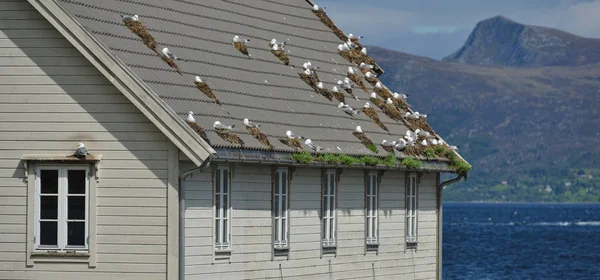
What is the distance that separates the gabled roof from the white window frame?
2.48 ft

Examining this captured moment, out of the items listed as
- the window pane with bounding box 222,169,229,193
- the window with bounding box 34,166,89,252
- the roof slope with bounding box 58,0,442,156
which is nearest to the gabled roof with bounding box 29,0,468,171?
the roof slope with bounding box 58,0,442,156

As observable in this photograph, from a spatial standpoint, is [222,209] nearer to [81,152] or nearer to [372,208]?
[81,152]

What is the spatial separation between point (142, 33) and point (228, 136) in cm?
279

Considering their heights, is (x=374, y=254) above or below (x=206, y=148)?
below

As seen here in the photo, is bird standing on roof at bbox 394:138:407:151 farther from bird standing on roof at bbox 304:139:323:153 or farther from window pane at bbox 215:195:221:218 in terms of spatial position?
window pane at bbox 215:195:221:218

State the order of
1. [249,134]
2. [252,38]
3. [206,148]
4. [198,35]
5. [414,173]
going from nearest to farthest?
[206,148], [249,134], [198,35], [252,38], [414,173]

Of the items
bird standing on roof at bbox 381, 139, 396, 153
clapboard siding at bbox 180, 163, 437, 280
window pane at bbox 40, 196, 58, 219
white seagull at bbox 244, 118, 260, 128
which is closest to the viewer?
window pane at bbox 40, 196, 58, 219

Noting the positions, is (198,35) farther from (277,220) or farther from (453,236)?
(453,236)

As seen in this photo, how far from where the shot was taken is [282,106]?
29.5 meters

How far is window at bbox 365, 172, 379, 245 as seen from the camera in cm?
3183

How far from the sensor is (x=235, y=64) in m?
29.1

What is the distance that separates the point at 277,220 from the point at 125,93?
16.3 feet

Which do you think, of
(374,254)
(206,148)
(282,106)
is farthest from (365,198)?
(206,148)

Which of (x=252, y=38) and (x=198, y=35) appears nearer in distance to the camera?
(x=198, y=35)
